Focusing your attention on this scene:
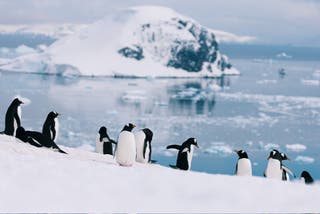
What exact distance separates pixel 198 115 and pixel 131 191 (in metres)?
25.6

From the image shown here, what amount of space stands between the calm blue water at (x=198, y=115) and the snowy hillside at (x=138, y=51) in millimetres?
10484

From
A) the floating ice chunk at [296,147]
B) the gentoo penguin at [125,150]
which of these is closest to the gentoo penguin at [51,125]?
the gentoo penguin at [125,150]

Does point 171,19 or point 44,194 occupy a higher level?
point 171,19

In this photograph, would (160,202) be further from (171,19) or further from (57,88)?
(171,19)

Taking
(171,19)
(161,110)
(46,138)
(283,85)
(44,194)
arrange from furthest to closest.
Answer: (171,19) → (283,85) → (161,110) → (46,138) → (44,194)

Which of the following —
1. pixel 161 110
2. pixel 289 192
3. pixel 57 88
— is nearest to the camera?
pixel 289 192

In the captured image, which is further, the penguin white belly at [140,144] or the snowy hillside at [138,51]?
the snowy hillside at [138,51]

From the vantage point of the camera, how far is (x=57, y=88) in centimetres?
4231

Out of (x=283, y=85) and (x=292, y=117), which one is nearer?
(x=292, y=117)

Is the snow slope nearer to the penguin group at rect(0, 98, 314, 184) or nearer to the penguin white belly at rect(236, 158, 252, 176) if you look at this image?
the penguin group at rect(0, 98, 314, 184)

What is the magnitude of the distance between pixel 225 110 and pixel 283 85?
16.5 m

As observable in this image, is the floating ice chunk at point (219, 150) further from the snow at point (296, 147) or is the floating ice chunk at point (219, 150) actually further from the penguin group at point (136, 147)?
the penguin group at point (136, 147)

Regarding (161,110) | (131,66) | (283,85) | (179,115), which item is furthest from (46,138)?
(131,66)

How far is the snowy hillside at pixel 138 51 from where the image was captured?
196 feet
